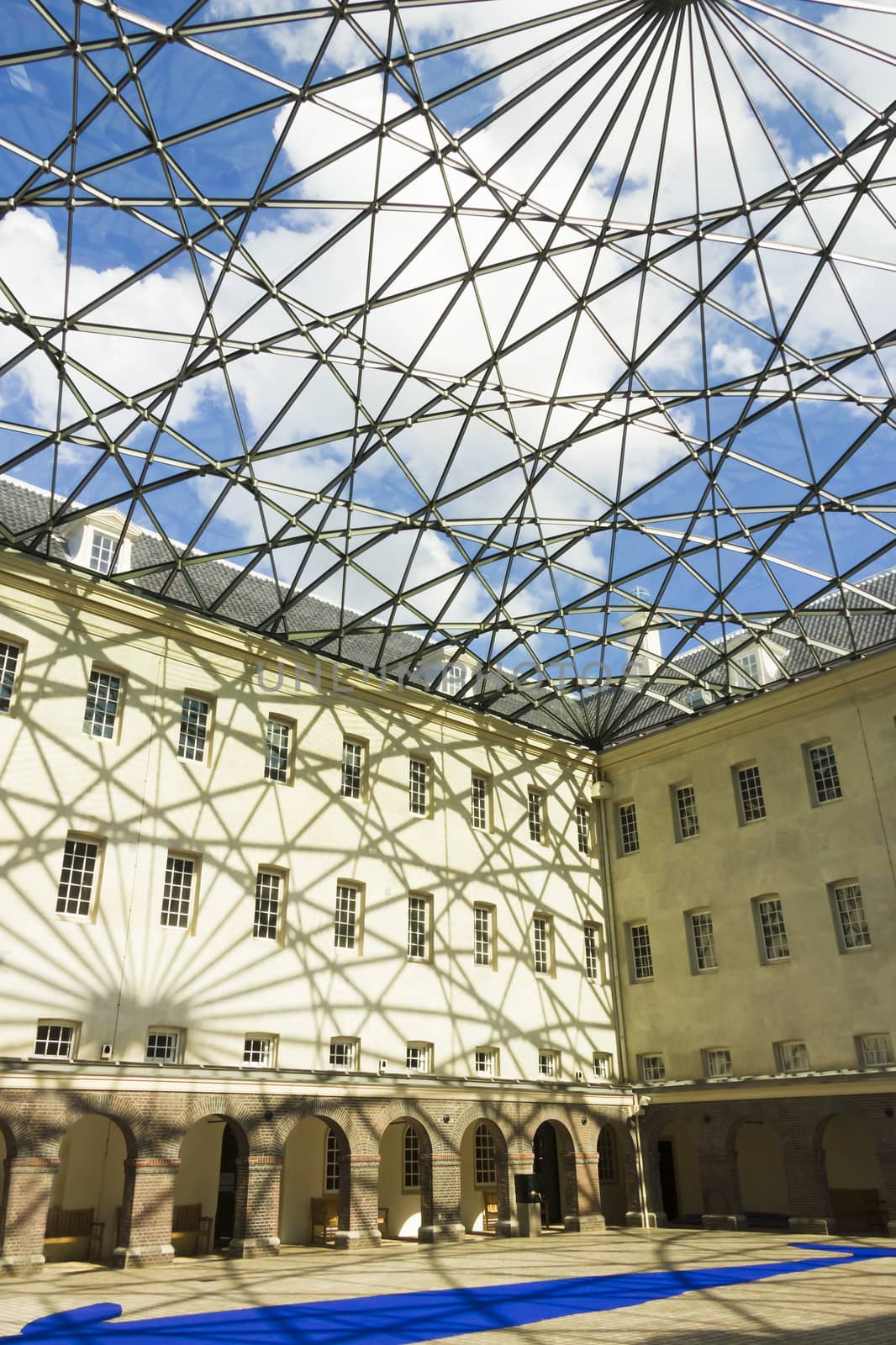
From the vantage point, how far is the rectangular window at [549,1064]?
37.6 m

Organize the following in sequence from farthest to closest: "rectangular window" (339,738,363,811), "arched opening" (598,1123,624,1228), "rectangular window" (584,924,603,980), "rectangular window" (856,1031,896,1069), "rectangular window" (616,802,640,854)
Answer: "rectangular window" (616,802,640,854) → "rectangular window" (584,924,603,980) → "arched opening" (598,1123,624,1228) → "rectangular window" (339,738,363,811) → "rectangular window" (856,1031,896,1069)

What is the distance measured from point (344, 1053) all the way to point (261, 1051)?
310 centimetres

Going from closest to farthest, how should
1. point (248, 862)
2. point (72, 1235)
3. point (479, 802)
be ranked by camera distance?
point (72, 1235)
point (248, 862)
point (479, 802)

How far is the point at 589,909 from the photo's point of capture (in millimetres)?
41594

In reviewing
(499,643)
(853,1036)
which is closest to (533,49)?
(499,643)

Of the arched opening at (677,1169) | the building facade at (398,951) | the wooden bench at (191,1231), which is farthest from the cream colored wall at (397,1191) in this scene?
the arched opening at (677,1169)

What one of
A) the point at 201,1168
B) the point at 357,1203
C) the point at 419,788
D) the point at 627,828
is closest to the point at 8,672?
the point at 419,788

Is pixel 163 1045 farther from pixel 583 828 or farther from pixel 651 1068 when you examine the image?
pixel 583 828

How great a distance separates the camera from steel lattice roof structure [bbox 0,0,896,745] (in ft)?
68.4

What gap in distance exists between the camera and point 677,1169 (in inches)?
1638

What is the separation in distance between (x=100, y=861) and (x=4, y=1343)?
14093 millimetres

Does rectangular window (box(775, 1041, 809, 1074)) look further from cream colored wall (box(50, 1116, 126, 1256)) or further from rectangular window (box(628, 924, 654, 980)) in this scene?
cream colored wall (box(50, 1116, 126, 1256))

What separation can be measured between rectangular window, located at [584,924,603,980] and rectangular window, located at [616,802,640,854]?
350 centimetres

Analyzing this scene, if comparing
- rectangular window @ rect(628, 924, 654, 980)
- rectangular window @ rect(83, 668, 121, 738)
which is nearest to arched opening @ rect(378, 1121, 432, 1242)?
rectangular window @ rect(628, 924, 654, 980)
